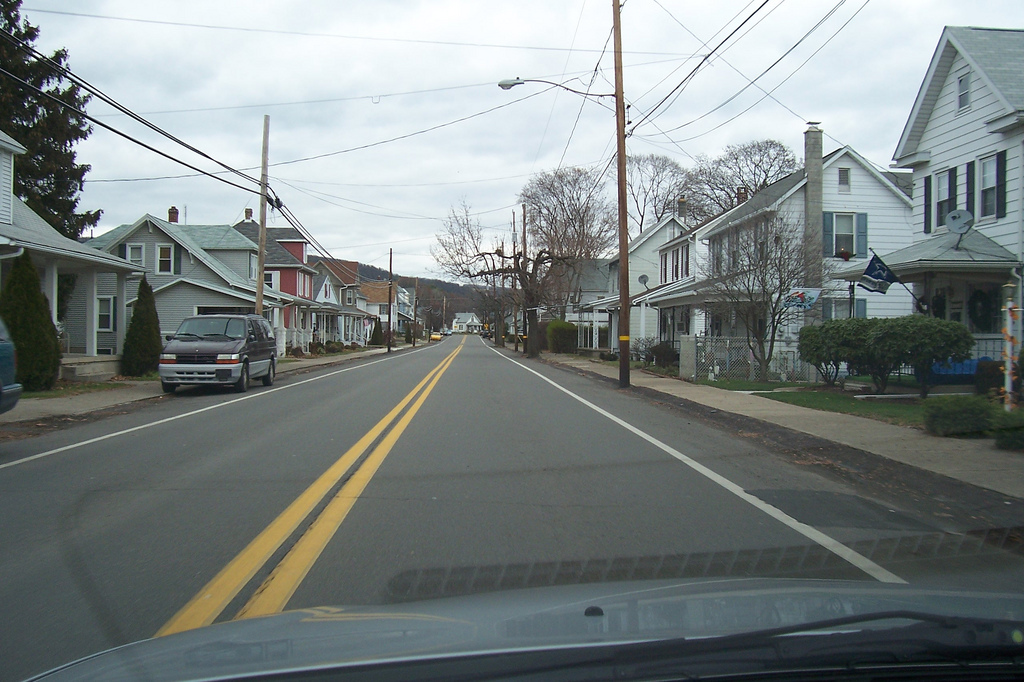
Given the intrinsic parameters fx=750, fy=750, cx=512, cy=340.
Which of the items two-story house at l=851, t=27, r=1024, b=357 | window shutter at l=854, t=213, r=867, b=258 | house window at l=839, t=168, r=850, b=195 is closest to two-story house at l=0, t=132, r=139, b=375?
two-story house at l=851, t=27, r=1024, b=357

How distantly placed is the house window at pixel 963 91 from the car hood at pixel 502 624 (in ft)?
63.7

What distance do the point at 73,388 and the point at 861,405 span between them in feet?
59.3

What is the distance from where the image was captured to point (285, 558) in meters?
5.39

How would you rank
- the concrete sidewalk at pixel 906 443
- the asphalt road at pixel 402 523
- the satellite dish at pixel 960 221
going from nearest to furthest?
the asphalt road at pixel 402 523
the concrete sidewalk at pixel 906 443
the satellite dish at pixel 960 221

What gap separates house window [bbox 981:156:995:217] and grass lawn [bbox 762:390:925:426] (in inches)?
247

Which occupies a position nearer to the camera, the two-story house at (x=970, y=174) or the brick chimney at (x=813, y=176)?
the two-story house at (x=970, y=174)

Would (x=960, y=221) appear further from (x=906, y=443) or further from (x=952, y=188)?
(x=906, y=443)

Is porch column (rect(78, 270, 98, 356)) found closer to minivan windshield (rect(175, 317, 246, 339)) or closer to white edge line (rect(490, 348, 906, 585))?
minivan windshield (rect(175, 317, 246, 339))

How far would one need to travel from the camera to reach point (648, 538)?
594 cm

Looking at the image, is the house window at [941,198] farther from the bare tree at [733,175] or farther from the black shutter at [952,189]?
the bare tree at [733,175]

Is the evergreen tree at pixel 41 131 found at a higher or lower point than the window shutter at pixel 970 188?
higher

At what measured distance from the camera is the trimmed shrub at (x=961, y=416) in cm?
1029

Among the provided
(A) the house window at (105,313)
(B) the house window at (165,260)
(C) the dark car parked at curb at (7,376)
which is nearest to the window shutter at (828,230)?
(C) the dark car parked at curb at (7,376)

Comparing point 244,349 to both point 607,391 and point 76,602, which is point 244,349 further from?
point 76,602
